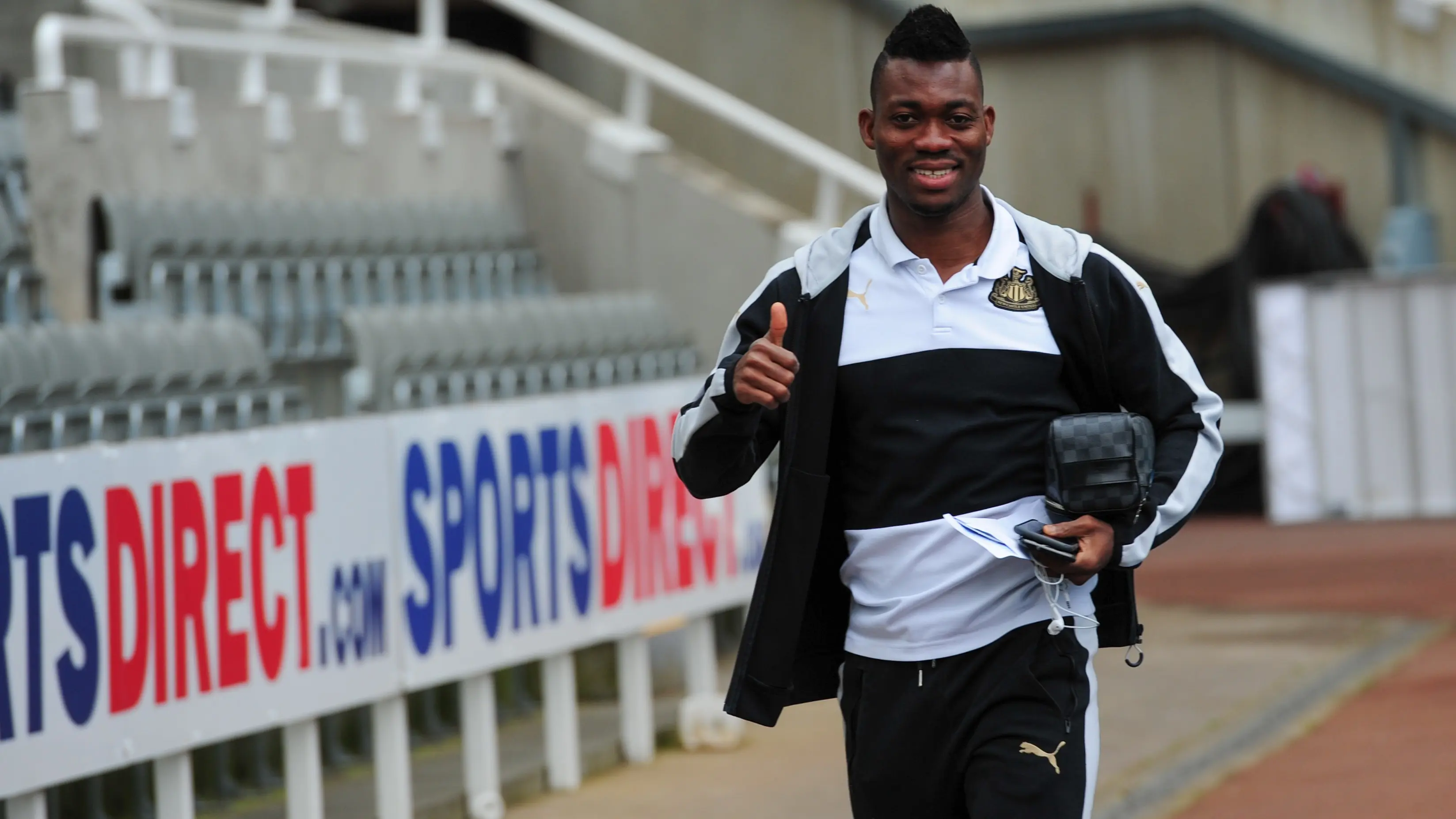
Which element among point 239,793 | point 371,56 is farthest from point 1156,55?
point 239,793

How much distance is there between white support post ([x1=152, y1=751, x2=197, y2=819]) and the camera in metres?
6.07

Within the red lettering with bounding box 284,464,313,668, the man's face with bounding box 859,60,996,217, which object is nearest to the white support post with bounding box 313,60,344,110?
the red lettering with bounding box 284,464,313,668

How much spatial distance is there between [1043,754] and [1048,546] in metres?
0.38

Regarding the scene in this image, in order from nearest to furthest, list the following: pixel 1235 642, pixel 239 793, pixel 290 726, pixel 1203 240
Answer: pixel 290 726 < pixel 239 793 < pixel 1235 642 < pixel 1203 240

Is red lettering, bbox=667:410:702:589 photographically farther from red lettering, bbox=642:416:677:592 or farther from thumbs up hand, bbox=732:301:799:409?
thumbs up hand, bbox=732:301:799:409

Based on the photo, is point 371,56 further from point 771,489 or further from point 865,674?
point 865,674

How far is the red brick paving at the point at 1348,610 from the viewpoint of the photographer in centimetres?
757

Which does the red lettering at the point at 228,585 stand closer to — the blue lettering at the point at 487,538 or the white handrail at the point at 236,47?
the blue lettering at the point at 487,538

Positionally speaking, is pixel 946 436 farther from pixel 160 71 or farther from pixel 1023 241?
pixel 160 71

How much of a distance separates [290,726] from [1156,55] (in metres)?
13.4

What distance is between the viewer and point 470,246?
12.4 m

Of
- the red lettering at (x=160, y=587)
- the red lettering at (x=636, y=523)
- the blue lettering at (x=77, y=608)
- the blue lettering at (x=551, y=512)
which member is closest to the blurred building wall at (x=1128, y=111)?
the red lettering at (x=636, y=523)

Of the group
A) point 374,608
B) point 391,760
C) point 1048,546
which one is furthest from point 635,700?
point 1048,546

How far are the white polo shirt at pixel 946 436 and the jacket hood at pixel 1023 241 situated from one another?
0.16 ft
